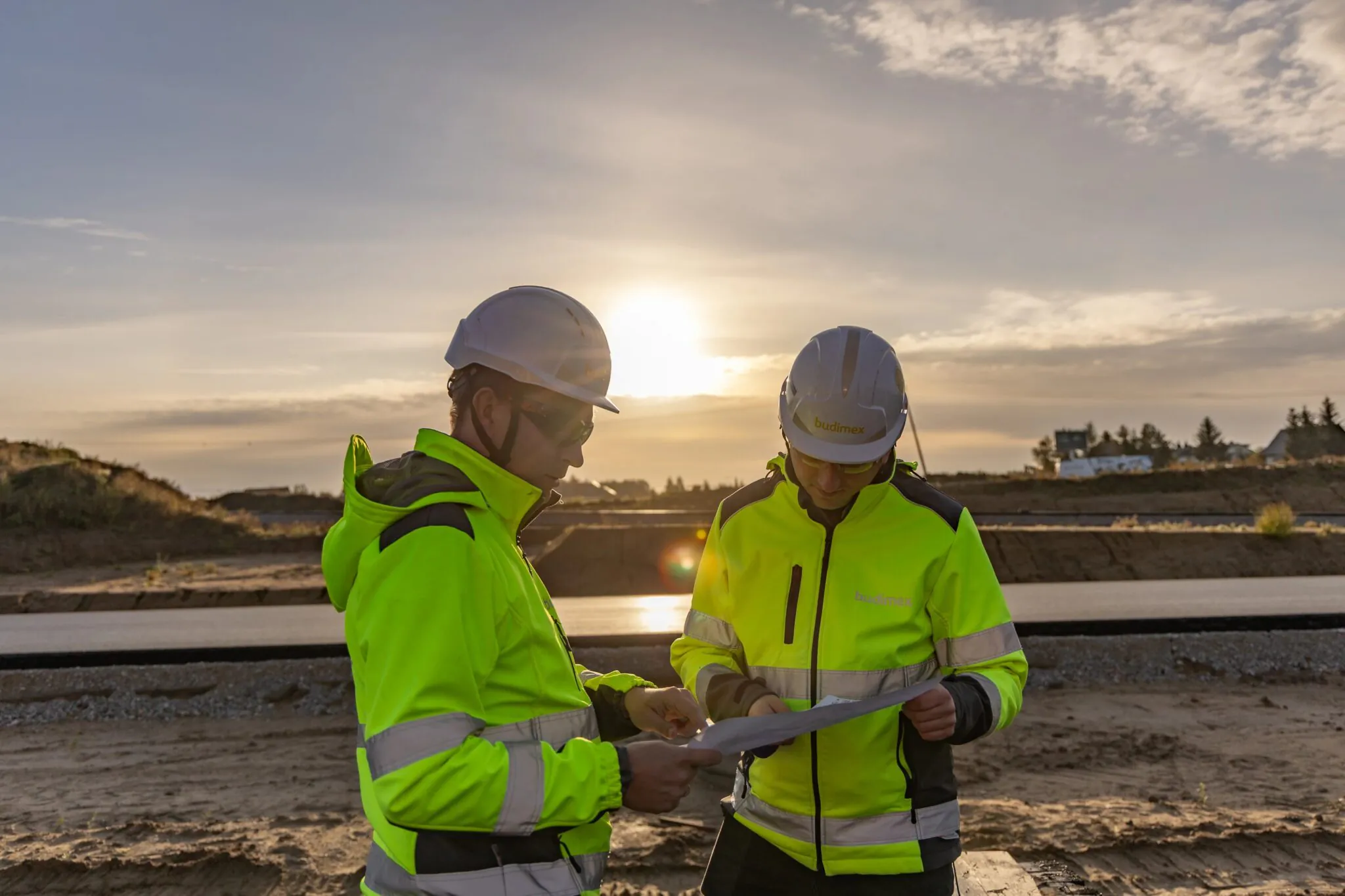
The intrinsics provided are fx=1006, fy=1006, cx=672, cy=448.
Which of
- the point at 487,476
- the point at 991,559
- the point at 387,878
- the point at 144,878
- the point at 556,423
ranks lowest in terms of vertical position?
the point at 144,878

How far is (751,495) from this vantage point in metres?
3.12

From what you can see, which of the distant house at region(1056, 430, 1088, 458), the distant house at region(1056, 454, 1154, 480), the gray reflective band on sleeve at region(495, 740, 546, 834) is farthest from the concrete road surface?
the distant house at region(1056, 430, 1088, 458)

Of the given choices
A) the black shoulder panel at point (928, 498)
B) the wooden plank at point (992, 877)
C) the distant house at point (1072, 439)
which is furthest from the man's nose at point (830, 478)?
the distant house at point (1072, 439)

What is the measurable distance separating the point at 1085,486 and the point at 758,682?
47899 millimetres

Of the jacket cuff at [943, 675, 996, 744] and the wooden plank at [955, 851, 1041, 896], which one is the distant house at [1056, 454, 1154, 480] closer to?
the wooden plank at [955, 851, 1041, 896]

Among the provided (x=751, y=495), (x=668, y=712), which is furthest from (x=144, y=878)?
(x=751, y=495)

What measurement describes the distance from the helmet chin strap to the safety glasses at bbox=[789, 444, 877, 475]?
3.03 feet

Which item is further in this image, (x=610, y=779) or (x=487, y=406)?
(x=487, y=406)

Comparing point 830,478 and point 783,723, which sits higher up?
point 830,478

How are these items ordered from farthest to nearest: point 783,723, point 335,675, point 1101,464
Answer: point 1101,464 < point 335,675 < point 783,723

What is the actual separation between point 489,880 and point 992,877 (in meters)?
2.55

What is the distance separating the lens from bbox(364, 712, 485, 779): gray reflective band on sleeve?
6.23ft

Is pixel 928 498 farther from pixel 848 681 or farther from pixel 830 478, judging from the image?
pixel 848 681

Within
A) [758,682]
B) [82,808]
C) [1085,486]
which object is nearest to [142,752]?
[82,808]
